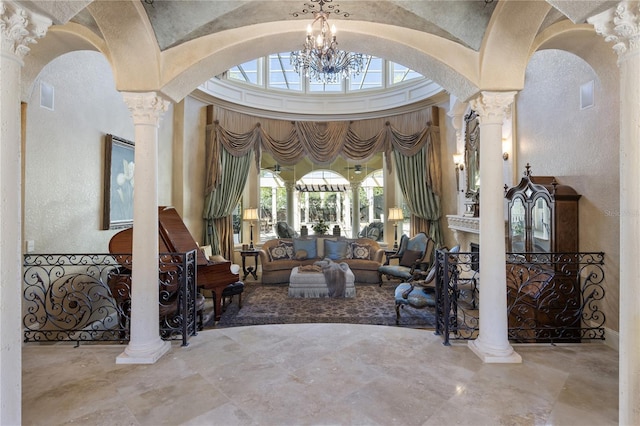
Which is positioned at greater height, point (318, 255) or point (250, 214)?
point (250, 214)

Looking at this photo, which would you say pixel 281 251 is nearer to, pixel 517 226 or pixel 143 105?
pixel 517 226

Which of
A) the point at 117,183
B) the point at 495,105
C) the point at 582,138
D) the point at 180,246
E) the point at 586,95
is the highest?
the point at 586,95

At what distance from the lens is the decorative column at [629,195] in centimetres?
170

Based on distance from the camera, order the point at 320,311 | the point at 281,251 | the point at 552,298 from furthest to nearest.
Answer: the point at 281,251
the point at 320,311
the point at 552,298

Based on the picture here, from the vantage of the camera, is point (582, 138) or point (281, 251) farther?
point (281, 251)

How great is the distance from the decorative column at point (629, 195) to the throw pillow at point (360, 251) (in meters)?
5.80

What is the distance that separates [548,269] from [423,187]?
3992 mm

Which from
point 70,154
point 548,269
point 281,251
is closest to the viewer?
point 548,269

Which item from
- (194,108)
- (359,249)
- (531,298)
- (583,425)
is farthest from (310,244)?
(583,425)

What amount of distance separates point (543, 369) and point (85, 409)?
3586 mm

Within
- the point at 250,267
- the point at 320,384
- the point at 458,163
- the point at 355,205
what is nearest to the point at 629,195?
the point at 320,384

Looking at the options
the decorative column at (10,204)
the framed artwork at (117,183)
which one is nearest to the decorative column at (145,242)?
the decorative column at (10,204)

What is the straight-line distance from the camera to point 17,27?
1.71 meters

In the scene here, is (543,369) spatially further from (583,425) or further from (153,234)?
(153,234)
